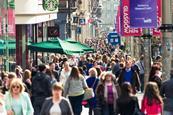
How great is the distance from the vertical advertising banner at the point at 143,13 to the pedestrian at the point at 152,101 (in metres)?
4.75

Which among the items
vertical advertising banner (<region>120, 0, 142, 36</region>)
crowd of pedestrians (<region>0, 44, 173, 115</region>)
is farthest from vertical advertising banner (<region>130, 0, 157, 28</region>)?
vertical advertising banner (<region>120, 0, 142, 36</region>)

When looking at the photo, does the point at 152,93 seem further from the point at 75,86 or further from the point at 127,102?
the point at 75,86

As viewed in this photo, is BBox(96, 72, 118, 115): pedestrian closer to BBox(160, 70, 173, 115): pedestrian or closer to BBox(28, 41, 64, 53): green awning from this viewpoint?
BBox(160, 70, 173, 115): pedestrian

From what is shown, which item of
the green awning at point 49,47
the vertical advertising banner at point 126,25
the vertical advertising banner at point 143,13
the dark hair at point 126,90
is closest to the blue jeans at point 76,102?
the vertical advertising banner at point 143,13

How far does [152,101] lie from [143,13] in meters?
4.99

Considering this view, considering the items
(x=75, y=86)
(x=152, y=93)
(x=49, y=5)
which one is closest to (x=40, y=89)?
(x=75, y=86)

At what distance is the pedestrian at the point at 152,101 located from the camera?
41.5ft

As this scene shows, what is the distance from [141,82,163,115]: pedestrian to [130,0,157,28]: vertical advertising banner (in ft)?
15.6

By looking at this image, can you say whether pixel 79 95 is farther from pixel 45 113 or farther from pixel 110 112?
pixel 45 113

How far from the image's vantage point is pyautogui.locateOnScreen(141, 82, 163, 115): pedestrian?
12664mm

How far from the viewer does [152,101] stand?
12797mm

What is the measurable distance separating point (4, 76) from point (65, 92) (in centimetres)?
156

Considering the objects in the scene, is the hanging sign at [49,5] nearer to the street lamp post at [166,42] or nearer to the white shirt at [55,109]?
the street lamp post at [166,42]

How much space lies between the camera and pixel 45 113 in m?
11.7
